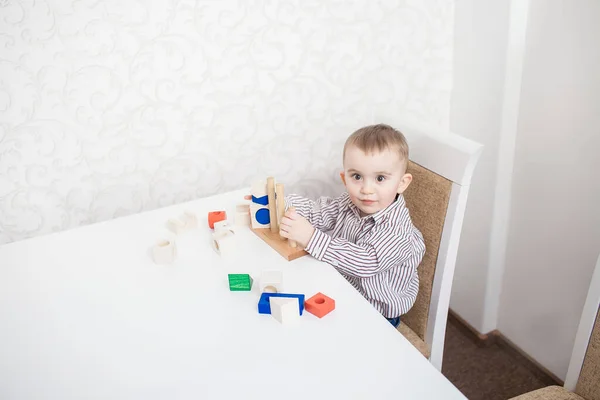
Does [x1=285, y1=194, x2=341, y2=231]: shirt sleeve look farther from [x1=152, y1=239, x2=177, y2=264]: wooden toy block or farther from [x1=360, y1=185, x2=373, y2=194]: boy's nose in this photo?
[x1=152, y1=239, x2=177, y2=264]: wooden toy block

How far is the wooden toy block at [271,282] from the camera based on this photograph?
37.1 inches

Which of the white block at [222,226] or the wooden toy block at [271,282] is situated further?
the white block at [222,226]

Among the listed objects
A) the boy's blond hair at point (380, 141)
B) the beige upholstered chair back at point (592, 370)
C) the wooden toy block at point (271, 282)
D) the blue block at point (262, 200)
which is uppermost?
the boy's blond hair at point (380, 141)

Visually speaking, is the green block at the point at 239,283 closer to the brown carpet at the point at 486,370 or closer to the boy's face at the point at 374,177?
the boy's face at the point at 374,177

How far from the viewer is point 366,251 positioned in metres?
1.09

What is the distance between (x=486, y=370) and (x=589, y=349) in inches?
35.3

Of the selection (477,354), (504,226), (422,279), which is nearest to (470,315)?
(477,354)

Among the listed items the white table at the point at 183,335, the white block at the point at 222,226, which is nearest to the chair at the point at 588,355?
the white table at the point at 183,335

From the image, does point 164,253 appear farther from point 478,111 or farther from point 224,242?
point 478,111

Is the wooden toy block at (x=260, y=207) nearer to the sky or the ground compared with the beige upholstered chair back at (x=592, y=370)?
nearer to the sky

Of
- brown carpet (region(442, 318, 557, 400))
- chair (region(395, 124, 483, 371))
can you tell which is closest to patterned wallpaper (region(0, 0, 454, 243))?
chair (region(395, 124, 483, 371))

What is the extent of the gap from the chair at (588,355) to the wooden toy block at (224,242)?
716 mm

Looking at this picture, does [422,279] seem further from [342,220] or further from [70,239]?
[70,239]


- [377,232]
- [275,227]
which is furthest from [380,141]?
[275,227]
